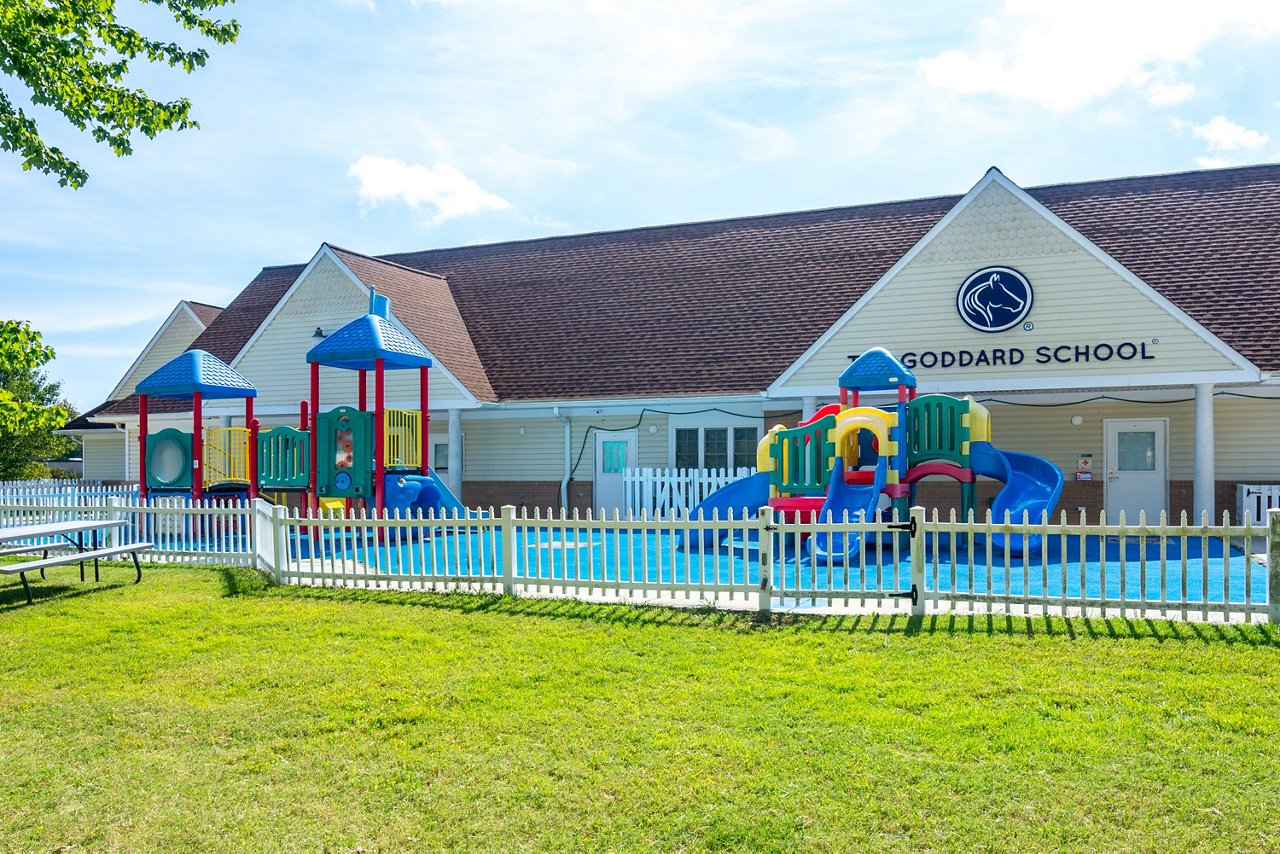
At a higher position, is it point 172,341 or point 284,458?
point 172,341

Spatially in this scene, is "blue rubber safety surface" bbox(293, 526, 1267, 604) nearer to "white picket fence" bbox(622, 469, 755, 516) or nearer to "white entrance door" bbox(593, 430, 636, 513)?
"white picket fence" bbox(622, 469, 755, 516)

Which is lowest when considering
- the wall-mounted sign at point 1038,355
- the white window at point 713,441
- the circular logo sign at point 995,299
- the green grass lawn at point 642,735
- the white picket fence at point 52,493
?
the green grass lawn at point 642,735

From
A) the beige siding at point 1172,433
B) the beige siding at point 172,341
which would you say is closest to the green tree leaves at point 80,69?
the beige siding at point 1172,433

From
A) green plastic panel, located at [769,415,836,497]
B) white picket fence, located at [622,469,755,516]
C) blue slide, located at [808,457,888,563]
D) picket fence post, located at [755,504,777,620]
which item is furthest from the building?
picket fence post, located at [755,504,777,620]

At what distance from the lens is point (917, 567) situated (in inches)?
379

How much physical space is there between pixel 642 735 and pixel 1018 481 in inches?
465

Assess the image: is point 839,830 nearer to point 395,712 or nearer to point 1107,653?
point 395,712

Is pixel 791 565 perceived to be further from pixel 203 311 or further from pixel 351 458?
pixel 203 311

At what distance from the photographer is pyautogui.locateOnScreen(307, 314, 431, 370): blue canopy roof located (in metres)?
17.4

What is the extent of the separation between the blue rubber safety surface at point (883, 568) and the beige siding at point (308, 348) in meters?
7.29

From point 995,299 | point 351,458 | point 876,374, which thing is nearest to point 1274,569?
point 876,374

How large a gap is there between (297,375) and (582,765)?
2107 centimetres

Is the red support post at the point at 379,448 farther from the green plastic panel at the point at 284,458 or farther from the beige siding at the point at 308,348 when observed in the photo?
the beige siding at the point at 308,348

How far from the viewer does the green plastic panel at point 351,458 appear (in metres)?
18.1
